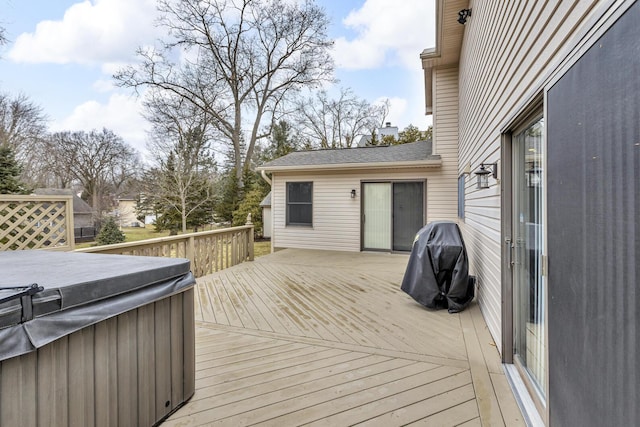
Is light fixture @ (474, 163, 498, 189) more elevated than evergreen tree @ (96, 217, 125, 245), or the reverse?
light fixture @ (474, 163, 498, 189)

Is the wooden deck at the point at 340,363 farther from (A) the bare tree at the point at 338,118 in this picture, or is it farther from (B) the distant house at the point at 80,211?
(B) the distant house at the point at 80,211

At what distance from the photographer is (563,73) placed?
138 centimetres

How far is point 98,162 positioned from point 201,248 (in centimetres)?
2092

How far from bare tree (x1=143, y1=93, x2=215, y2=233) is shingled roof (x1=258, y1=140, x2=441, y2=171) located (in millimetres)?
6564

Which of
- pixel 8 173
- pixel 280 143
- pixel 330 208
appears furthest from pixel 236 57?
pixel 330 208

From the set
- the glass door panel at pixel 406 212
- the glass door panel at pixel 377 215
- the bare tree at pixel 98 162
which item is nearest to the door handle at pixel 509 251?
the glass door panel at pixel 406 212

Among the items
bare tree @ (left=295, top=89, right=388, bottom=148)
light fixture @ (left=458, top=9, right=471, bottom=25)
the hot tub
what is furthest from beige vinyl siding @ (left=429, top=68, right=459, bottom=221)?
bare tree @ (left=295, top=89, right=388, bottom=148)

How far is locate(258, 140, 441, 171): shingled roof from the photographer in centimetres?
777

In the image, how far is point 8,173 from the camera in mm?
9531

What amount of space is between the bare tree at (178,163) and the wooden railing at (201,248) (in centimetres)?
801

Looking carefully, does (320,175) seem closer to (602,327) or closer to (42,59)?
(602,327)

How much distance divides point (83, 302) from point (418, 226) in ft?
24.1

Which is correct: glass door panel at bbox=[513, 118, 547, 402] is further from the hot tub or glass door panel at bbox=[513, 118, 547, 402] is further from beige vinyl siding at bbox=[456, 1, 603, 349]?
the hot tub

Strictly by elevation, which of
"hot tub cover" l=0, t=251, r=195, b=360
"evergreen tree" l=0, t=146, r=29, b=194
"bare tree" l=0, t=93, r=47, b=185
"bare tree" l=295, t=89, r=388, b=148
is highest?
"bare tree" l=295, t=89, r=388, b=148
